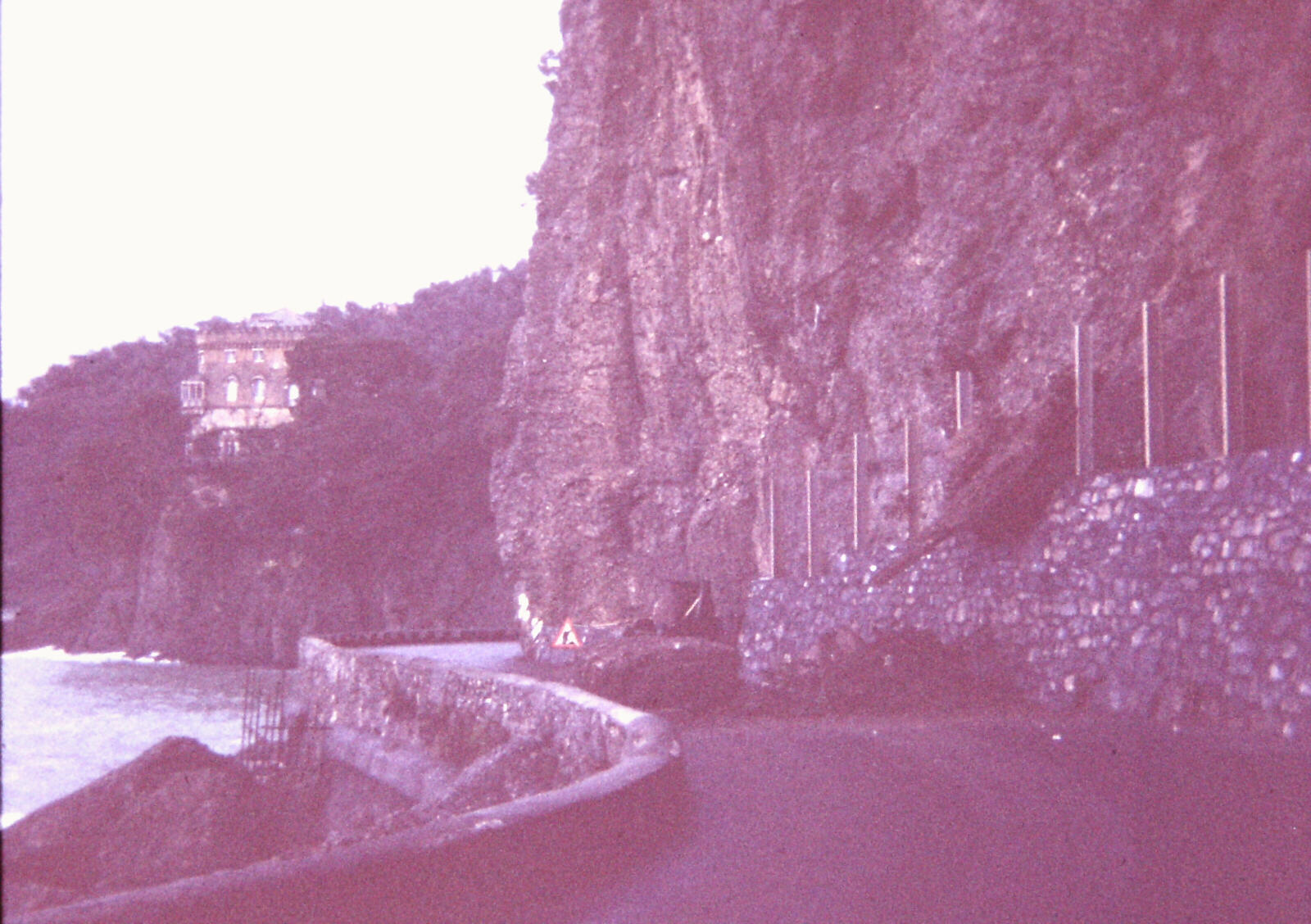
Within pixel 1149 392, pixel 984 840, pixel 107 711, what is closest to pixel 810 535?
pixel 1149 392

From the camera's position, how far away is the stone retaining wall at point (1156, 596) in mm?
9125

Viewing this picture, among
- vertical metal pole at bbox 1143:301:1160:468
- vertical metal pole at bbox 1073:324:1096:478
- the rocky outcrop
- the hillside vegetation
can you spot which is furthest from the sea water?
vertical metal pole at bbox 1143:301:1160:468

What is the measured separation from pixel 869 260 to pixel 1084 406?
9272 mm

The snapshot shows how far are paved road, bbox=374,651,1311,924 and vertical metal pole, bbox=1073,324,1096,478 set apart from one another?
274cm

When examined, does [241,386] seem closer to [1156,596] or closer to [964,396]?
[964,396]

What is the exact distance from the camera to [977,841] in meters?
6.62

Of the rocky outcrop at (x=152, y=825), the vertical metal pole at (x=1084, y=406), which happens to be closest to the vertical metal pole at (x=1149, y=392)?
the vertical metal pole at (x=1084, y=406)

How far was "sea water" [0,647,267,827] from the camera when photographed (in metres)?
22.4

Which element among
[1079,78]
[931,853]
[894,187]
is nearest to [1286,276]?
[1079,78]

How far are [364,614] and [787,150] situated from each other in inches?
1486

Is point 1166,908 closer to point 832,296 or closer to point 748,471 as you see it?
point 832,296

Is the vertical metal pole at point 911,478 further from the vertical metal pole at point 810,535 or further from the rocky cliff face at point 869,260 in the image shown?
the vertical metal pole at point 810,535

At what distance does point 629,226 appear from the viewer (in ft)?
98.8

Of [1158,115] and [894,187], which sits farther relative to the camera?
[894,187]
